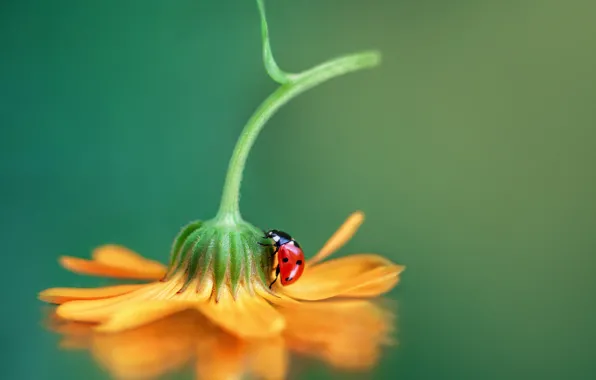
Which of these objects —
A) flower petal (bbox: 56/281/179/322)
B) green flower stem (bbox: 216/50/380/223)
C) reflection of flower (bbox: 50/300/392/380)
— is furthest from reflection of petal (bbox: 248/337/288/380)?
green flower stem (bbox: 216/50/380/223)

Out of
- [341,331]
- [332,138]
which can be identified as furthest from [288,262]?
[332,138]

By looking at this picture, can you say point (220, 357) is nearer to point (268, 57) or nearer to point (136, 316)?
point (136, 316)

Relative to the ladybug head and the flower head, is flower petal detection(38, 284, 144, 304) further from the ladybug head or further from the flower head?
the ladybug head

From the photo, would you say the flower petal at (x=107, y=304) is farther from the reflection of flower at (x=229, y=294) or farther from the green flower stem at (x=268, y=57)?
the green flower stem at (x=268, y=57)

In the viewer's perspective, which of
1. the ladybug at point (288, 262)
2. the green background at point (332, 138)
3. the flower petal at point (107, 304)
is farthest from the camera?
the green background at point (332, 138)

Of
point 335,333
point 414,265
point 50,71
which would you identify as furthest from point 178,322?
point 50,71

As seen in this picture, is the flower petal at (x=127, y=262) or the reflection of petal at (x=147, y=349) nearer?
the reflection of petal at (x=147, y=349)

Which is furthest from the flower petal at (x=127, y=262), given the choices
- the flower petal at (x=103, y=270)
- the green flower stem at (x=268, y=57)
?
the green flower stem at (x=268, y=57)
